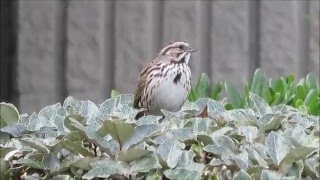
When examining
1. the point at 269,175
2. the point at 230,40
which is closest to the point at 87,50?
the point at 230,40

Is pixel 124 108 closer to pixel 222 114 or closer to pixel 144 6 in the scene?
pixel 222 114

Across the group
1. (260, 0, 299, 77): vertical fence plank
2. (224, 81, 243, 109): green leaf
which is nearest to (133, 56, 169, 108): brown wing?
(224, 81, 243, 109): green leaf

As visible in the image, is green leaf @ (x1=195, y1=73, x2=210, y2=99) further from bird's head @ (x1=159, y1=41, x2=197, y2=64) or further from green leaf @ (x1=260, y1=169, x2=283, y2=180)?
green leaf @ (x1=260, y1=169, x2=283, y2=180)

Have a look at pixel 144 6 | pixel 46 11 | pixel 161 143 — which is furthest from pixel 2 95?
pixel 161 143

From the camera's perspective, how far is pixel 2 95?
24.5ft

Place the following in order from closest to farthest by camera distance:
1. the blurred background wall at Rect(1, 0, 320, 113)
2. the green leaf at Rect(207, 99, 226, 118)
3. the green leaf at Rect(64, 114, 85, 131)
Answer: the green leaf at Rect(64, 114, 85, 131) < the green leaf at Rect(207, 99, 226, 118) < the blurred background wall at Rect(1, 0, 320, 113)

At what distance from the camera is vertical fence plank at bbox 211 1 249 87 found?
7.19m

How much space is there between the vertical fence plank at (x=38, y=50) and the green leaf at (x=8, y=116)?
3987mm

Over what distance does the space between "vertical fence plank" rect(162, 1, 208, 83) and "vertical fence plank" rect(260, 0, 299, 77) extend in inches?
15.4

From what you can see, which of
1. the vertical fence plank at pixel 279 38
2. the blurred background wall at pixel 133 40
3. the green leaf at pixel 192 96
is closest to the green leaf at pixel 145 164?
the green leaf at pixel 192 96

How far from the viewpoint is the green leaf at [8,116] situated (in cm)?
332

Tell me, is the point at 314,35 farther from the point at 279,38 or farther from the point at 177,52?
the point at 177,52

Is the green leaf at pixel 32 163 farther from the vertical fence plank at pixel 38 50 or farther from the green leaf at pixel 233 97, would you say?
the vertical fence plank at pixel 38 50

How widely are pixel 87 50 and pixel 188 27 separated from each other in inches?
26.8
